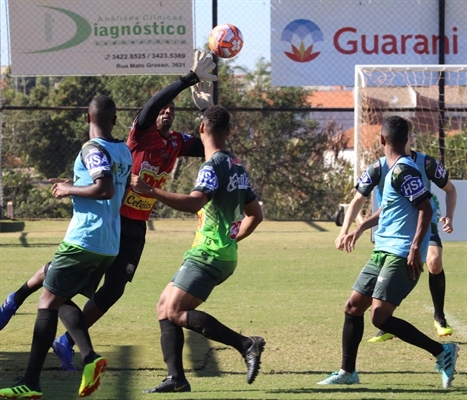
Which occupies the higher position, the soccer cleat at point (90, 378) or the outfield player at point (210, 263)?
the outfield player at point (210, 263)

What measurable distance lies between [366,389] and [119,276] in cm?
210

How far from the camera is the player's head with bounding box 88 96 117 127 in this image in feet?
20.3

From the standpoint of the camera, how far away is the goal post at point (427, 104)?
18297mm

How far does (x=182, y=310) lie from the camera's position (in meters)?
6.14

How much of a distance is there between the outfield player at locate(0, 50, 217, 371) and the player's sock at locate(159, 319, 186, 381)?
1075 millimetres

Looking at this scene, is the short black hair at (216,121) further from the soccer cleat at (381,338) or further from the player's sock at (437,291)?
the player's sock at (437,291)

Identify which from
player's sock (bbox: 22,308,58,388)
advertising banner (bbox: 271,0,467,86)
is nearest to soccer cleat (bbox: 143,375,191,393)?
player's sock (bbox: 22,308,58,388)

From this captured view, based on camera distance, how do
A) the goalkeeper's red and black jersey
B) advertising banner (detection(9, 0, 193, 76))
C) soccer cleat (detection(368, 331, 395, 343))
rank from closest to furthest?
the goalkeeper's red and black jersey < soccer cleat (detection(368, 331, 395, 343)) < advertising banner (detection(9, 0, 193, 76))

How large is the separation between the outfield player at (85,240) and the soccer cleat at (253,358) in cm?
92

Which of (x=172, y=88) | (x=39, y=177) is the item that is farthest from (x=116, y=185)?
(x=39, y=177)

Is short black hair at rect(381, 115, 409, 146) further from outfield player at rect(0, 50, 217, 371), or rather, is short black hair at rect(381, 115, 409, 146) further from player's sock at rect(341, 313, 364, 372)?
outfield player at rect(0, 50, 217, 371)

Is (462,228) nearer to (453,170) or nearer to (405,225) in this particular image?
(453,170)

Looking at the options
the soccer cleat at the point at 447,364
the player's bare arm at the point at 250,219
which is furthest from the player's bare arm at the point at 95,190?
the soccer cleat at the point at 447,364

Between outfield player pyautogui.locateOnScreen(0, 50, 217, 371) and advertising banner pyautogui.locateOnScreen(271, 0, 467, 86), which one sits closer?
outfield player pyautogui.locateOnScreen(0, 50, 217, 371)
